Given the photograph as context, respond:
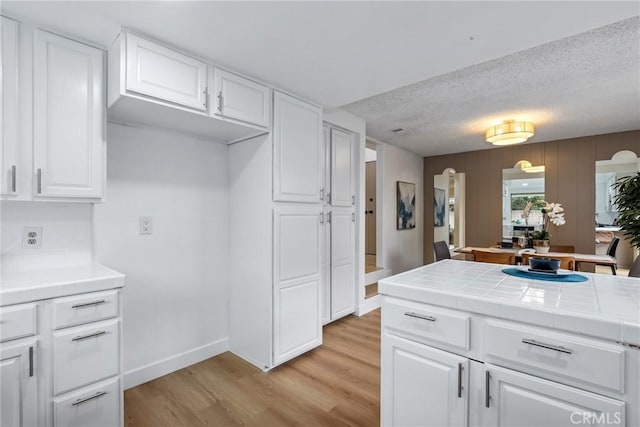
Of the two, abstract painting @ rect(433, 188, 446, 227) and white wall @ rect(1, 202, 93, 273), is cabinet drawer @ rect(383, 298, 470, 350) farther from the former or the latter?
abstract painting @ rect(433, 188, 446, 227)

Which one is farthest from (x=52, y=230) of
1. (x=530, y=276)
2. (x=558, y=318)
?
(x=530, y=276)

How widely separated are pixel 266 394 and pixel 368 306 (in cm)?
212

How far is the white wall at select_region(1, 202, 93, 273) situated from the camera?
70.0 inches

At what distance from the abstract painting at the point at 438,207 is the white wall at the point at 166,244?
4.71 metres

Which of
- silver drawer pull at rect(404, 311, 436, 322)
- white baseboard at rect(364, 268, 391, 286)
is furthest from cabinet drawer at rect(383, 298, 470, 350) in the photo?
white baseboard at rect(364, 268, 391, 286)

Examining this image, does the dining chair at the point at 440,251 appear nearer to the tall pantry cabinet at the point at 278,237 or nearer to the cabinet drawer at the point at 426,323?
the tall pantry cabinet at the point at 278,237

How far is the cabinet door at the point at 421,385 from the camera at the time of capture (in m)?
1.28

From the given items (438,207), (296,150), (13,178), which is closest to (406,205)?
(438,207)

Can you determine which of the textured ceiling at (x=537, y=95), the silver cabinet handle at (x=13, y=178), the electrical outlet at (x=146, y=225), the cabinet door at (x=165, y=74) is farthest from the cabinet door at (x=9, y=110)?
the textured ceiling at (x=537, y=95)

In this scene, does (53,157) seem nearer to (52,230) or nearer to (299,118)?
(52,230)

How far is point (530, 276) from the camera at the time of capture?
1.64m

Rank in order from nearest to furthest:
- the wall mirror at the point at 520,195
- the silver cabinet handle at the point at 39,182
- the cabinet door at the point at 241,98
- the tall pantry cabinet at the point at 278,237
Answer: the silver cabinet handle at the point at 39,182 → the cabinet door at the point at 241,98 → the tall pantry cabinet at the point at 278,237 → the wall mirror at the point at 520,195

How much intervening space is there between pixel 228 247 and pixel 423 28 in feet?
7.30

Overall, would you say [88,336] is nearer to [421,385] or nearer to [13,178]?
[13,178]
